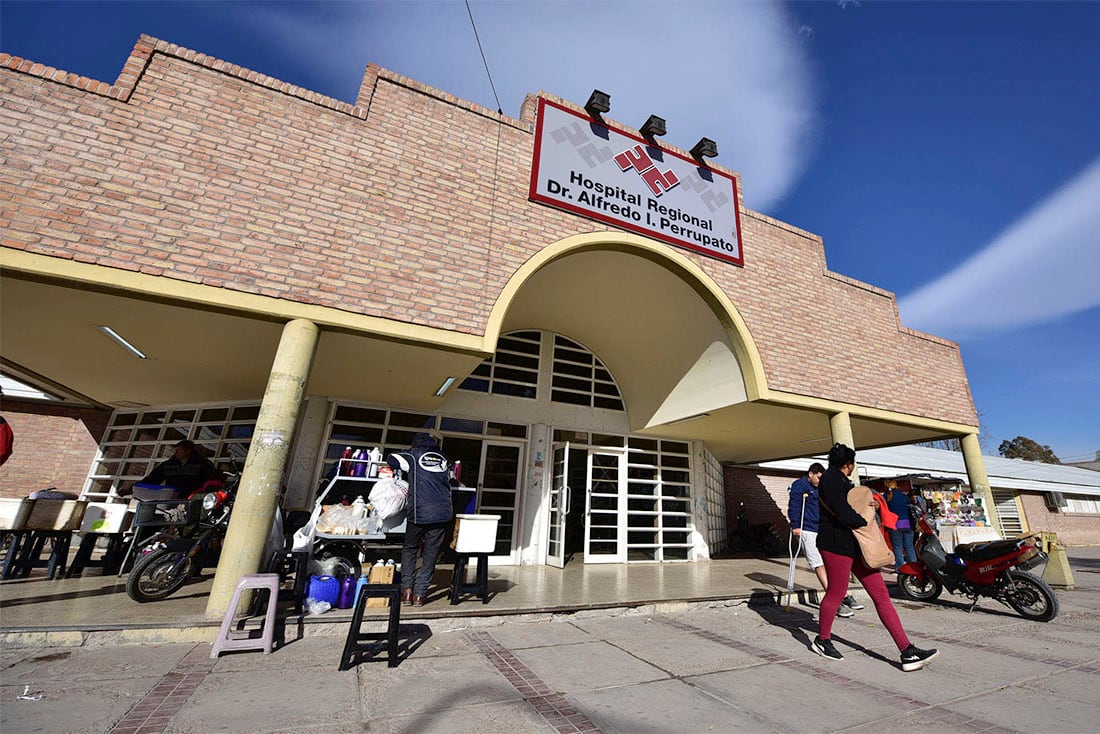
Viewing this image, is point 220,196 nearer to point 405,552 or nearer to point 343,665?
point 405,552

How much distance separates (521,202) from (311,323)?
10.5ft

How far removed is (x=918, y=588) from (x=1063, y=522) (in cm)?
2241

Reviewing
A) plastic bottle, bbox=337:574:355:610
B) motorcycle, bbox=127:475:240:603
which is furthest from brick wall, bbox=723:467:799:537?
motorcycle, bbox=127:475:240:603

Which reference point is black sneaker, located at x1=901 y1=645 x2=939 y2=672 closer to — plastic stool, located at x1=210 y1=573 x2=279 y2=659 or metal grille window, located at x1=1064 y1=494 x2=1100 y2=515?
plastic stool, located at x1=210 y1=573 x2=279 y2=659

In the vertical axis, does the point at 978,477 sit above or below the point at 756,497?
above

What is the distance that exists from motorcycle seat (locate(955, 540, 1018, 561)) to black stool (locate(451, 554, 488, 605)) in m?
6.01

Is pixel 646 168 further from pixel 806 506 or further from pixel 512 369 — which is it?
pixel 806 506

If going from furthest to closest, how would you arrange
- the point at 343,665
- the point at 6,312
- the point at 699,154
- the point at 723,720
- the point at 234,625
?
the point at 699,154
the point at 6,312
the point at 234,625
the point at 343,665
the point at 723,720

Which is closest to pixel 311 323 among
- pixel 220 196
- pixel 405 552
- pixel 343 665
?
pixel 220 196

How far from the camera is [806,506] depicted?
Answer: 603cm

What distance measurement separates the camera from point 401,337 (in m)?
5.26

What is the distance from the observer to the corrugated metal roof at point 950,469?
16.1m

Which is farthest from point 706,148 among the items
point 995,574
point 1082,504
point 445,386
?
point 1082,504

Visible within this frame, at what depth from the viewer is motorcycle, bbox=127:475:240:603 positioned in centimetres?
445
